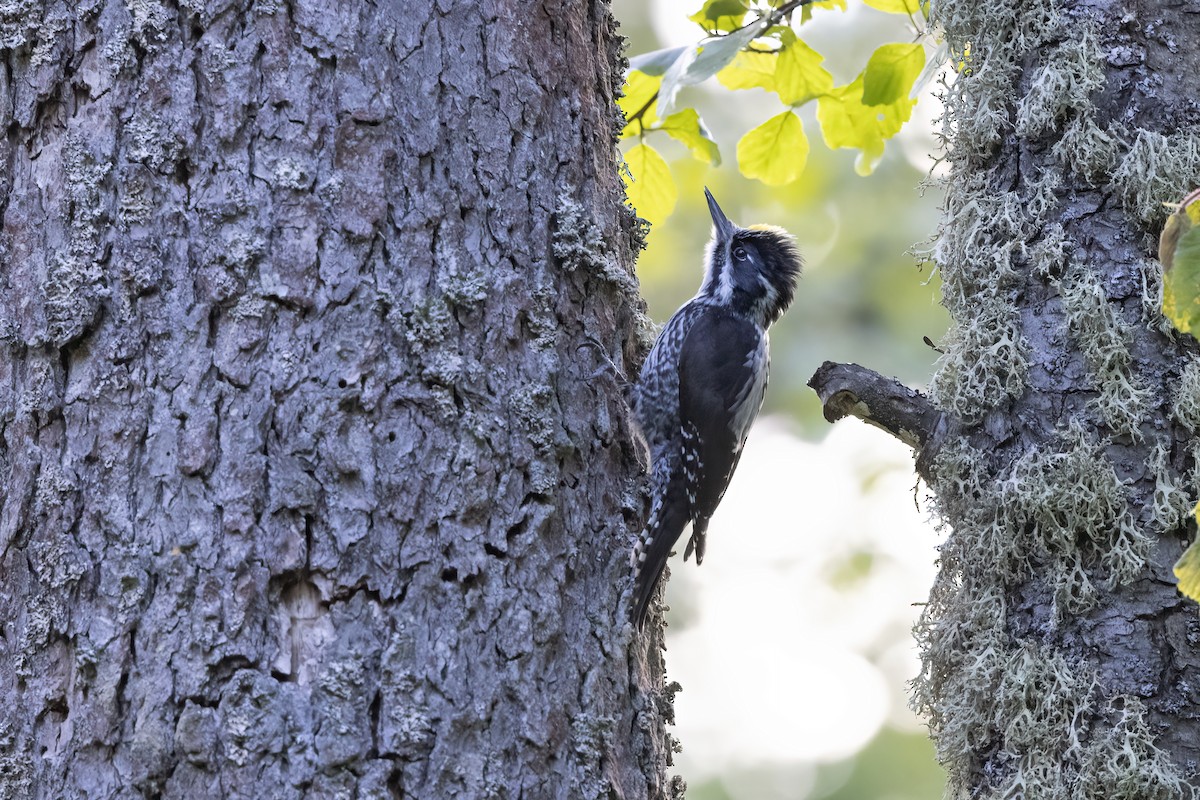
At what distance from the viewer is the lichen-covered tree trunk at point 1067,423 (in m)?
1.99

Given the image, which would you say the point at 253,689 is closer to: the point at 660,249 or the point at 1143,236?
the point at 1143,236

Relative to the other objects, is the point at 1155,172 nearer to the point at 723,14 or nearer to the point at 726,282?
the point at 723,14

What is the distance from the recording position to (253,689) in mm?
1604

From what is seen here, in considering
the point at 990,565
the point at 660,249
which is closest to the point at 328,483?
the point at 990,565

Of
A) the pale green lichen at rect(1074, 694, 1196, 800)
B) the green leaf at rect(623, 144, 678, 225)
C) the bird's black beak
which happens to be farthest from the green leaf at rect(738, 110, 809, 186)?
the pale green lichen at rect(1074, 694, 1196, 800)

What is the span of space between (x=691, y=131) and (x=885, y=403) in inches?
42.4

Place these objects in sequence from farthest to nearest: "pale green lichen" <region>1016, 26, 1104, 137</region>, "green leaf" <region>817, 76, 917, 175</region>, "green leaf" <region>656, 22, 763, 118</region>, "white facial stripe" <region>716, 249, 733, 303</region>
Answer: "white facial stripe" <region>716, 249, 733, 303</region>, "green leaf" <region>817, 76, 917, 175</region>, "green leaf" <region>656, 22, 763, 118</region>, "pale green lichen" <region>1016, 26, 1104, 137</region>

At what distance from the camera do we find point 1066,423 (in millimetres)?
2135

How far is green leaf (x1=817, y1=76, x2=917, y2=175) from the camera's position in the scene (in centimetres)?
300

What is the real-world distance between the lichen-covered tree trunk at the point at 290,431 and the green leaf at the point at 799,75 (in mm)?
1187

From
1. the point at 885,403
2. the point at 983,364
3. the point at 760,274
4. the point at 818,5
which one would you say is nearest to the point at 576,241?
the point at 885,403

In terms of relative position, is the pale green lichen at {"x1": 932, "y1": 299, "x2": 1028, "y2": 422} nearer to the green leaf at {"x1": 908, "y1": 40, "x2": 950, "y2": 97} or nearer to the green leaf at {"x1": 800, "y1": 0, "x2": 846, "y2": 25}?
the green leaf at {"x1": 908, "y1": 40, "x2": 950, "y2": 97}

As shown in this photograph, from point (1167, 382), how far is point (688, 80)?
3.96ft

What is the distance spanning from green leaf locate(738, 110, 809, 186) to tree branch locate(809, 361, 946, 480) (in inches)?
37.9
